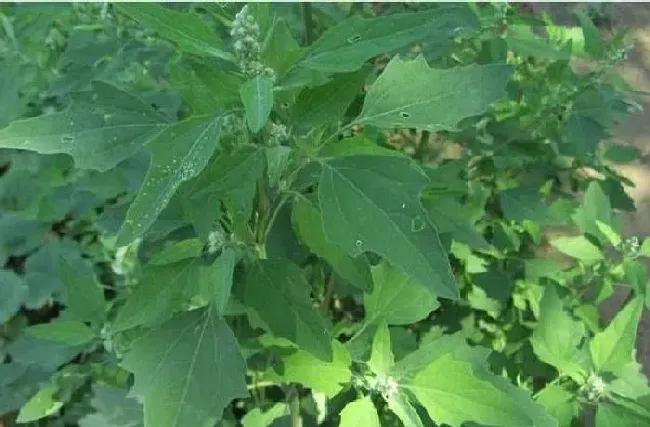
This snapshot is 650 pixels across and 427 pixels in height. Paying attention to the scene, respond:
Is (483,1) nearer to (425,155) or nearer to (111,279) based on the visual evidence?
(425,155)

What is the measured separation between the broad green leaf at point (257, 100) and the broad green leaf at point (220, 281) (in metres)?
0.29

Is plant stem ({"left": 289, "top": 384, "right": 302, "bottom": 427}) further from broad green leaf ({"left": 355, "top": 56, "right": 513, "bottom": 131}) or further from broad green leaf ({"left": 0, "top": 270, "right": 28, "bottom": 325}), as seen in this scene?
broad green leaf ({"left": 0, "top": 270, "right": 28, "bottom": 325})

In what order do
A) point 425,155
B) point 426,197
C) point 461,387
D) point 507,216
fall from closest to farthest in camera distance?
point 461,387, point 426,197, point 507,216, point 425,155

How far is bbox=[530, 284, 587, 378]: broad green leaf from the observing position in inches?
77.5

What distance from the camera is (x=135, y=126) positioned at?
136 cm

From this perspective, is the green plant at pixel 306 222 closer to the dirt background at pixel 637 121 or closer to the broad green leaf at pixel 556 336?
the broad green leaf at pixel 556 336

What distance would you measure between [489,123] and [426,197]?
3.16ft

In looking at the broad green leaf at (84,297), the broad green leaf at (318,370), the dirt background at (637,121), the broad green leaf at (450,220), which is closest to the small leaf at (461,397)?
the broad green leaf at (318,370)

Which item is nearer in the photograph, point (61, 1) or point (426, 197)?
point (426, 197)

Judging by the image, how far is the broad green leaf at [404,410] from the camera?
1.50m

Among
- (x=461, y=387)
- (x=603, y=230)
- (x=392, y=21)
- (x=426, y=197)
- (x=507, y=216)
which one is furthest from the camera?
(x=507, y=216)

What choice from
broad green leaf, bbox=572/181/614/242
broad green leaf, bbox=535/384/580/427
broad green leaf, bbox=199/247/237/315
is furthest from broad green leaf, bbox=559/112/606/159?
broad green leaf, bbox=199/247/237/315

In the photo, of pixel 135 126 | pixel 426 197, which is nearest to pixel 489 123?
pixel 426 197

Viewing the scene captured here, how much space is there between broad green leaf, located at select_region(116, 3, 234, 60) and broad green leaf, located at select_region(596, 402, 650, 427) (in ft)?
3.76
